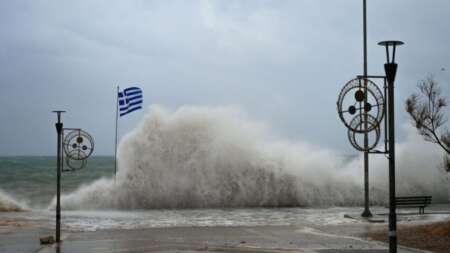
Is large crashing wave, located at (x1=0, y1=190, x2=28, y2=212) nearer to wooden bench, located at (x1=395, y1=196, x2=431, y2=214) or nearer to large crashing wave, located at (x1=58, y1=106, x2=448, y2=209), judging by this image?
large crashing wave, located at (x1=58, y1=106, x2=448, y2=209)

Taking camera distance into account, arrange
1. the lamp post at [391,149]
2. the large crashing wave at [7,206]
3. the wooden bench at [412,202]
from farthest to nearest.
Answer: the large crashing wave at [7,206], the wooden bench at [412,202], the lamp post at [391,149]

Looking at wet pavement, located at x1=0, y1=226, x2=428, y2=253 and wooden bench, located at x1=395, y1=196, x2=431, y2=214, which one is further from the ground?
wooden bench, located at x1=395, y1=196, x2=431, y2=214

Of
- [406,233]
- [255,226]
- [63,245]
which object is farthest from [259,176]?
[63,245]

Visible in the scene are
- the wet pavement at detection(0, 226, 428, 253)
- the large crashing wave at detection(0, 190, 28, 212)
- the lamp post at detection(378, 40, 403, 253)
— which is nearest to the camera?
the lamp post at detection(378, 40, 403, 253)

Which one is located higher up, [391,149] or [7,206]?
[391,149]

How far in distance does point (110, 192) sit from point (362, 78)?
22840 millimetres

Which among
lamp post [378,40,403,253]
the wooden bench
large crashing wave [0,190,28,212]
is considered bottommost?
large crashing wave [0,190,28,212]

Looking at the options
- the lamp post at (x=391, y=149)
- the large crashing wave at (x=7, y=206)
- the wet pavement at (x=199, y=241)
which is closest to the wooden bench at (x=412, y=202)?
the wet pavement at (x=199, y=241)

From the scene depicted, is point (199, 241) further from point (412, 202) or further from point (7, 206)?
point (7, 206)

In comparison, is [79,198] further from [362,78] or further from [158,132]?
[362,78]

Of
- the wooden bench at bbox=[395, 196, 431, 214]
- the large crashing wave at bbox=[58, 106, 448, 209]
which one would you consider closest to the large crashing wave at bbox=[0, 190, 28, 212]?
the large crashing wave at bbox=[58, 106, 448, 209]

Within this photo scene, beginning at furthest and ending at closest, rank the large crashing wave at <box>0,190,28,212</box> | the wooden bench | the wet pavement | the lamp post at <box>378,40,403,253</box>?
the large crashing wave at <box>0,190,28,212</box>
the wooden bench
the wet pavement
the lamp post at <box>378,40,403,253</box>

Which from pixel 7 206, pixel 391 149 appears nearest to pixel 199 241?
pixel 391 149

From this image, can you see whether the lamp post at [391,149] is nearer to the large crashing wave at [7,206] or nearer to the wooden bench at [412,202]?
the wooden bench at [412,202]
